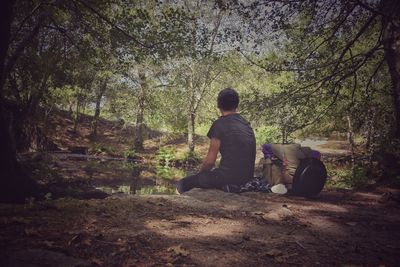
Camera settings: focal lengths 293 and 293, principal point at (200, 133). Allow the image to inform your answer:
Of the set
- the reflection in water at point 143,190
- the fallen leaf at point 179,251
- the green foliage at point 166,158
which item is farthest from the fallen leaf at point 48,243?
the green foliage at point 166,158

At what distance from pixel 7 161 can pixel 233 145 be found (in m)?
3.88

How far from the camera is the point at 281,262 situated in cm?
281

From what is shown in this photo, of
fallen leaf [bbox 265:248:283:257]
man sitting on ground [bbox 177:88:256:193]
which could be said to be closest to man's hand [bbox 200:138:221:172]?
man sitting on ground [bbox 177:88:256:193]

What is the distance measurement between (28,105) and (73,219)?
1032 cm

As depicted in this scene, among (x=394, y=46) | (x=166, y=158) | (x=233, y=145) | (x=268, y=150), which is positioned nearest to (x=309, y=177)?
(x=268, y=150)

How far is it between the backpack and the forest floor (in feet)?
1.08

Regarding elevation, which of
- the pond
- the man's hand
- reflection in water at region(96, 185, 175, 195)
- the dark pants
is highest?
the man's hand

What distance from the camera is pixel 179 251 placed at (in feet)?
9.27

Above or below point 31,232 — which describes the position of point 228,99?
above

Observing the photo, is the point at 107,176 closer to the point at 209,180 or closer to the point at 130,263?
the point at 209,180

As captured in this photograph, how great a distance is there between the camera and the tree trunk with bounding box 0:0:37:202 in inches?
181

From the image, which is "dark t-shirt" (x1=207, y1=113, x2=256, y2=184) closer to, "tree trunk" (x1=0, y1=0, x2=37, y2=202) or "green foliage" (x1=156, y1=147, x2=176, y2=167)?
"tree trunk" (x1=0, y1=0, x2=37, y2=202)

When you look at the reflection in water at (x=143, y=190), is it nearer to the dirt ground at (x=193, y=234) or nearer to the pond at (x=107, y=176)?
the pond at (x=107, y=176)

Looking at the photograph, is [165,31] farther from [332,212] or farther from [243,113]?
[332,212]
